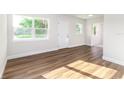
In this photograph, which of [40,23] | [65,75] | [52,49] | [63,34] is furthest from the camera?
[63,34]

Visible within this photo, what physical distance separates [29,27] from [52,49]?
1.76m

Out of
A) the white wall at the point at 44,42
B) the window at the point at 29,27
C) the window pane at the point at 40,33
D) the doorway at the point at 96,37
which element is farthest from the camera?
the doorway at the point at 96,37

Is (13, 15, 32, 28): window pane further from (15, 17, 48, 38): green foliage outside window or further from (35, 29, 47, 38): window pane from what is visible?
(35, 29, 47, 38): window pane

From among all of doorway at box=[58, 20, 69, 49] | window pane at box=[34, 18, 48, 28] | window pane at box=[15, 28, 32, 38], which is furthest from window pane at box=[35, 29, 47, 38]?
doorway at box=[58, 20, 69, 49]

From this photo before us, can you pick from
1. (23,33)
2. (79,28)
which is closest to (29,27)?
(23,33)

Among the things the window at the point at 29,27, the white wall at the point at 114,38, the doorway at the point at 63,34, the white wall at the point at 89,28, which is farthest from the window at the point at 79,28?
the white wall at the point at 114,38

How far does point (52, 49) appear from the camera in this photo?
570 cm

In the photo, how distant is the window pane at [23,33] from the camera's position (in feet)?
13.7

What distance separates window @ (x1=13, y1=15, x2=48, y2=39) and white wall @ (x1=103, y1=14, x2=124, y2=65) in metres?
2.85

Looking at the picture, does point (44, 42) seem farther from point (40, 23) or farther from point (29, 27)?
point (29, 27)

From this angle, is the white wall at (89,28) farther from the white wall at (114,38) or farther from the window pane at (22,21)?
the window pane at (22,21)
